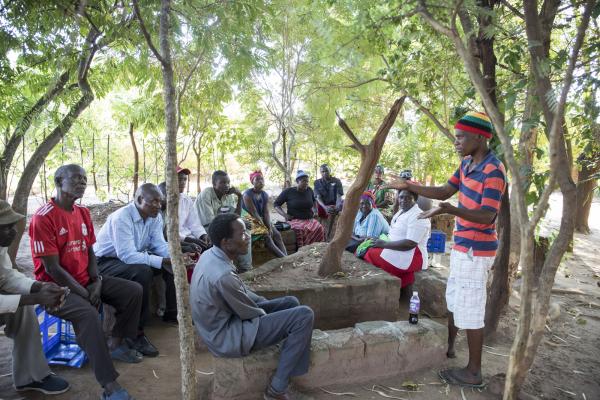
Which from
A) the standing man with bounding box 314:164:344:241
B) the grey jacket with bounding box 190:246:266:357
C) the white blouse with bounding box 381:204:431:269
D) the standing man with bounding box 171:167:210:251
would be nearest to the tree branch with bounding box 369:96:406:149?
the white blouse with bounding box 381:204:431:269

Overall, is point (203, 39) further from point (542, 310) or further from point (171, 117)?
point (542, 310)

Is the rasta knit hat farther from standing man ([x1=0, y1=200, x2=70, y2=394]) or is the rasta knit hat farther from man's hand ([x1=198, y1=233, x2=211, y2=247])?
man's hand ([x1=198, y1=233, x2=211, y2=247])

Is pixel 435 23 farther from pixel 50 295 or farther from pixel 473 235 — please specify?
pixel 50 295

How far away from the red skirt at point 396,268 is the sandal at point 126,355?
8.48ft

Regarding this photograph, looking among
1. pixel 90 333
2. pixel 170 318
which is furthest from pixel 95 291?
pixel 170 318

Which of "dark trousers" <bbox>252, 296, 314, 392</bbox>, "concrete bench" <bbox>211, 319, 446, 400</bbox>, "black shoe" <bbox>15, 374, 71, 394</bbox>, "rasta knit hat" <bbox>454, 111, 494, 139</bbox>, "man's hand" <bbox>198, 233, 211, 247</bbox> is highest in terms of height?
"rasta knit hat" <bbox>454, 111, 494, 139</bbox>

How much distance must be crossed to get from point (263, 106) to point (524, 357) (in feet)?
28.4

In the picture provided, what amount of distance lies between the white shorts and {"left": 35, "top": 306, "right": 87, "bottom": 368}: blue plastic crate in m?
2.97

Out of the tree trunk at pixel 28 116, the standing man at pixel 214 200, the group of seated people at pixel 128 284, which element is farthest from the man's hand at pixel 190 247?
the tree trunk at pixel 28 116

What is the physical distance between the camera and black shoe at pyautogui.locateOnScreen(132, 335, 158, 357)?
11.6 feet

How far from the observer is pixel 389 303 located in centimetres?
425

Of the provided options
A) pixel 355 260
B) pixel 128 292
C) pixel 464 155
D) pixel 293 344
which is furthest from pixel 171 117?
pixel 355 260

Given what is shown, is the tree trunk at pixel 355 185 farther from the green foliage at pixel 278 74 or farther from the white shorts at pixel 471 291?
the white shorts at pixel 471 291

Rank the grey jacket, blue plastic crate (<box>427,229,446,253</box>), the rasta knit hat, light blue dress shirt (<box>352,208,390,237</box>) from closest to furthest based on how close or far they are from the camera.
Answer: the grey jacket < the rasta knit hat < light blue dress shirt (<box>352,208,390,237</box>) < blue plastic crate (<box>427,229,446,253</box>)
